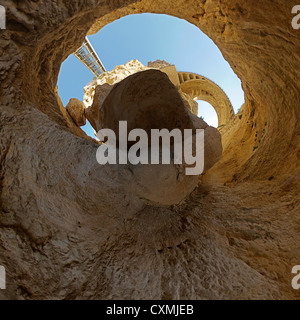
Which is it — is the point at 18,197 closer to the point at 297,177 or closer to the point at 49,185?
the point at 49,185

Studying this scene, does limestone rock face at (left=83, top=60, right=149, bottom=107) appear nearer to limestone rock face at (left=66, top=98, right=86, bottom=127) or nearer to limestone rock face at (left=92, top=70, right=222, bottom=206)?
limestone rock face at (left=66, top=98, right=86, bottom=127)

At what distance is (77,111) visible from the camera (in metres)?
5.05

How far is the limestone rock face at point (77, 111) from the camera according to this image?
5016 millimetres

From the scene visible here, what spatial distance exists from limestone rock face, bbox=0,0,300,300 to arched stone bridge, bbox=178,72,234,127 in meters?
10.7

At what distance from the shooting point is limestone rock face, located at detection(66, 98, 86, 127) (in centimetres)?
502

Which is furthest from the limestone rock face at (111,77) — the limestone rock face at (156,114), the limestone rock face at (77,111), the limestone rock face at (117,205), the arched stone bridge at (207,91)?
the arched stone bridge at (207,91)

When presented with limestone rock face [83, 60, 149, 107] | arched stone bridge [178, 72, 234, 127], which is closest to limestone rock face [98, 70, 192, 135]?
limestone rock face [83, 60, 149, 107]

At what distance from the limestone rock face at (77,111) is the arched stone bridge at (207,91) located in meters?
10.6

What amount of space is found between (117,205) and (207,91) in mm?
14645

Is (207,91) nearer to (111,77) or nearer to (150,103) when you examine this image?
(111,77)

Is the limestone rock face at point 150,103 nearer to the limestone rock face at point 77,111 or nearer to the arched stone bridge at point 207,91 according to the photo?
the limestone rock face at point 77,111
